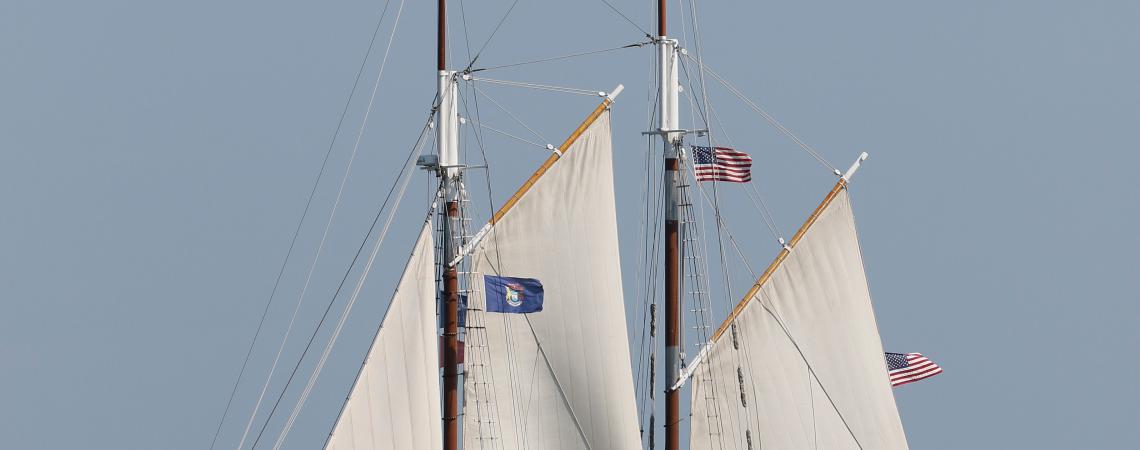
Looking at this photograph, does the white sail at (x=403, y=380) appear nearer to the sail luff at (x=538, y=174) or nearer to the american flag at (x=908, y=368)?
the sail luff at (x=538, y=174)

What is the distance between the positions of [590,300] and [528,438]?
3.92 m

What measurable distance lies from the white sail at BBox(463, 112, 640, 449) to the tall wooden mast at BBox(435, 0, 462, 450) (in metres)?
0.75

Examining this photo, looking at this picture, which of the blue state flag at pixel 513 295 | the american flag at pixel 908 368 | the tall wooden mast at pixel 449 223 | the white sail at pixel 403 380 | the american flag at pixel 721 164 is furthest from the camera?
the american flag at pixel 908 368

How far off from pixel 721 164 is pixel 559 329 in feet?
21.4

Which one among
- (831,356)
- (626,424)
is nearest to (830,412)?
(831,356)

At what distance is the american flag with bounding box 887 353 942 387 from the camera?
8088 cm

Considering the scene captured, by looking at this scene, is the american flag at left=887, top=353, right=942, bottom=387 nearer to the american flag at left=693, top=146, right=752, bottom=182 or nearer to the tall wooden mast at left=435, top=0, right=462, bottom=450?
the american flag at left=693, top=146, right=752, bottom=182

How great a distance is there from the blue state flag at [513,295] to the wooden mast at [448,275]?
1028 millimetres

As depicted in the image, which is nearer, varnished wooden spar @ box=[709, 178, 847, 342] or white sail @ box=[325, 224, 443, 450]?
white sail @ box=[325, 224, 443, 450]

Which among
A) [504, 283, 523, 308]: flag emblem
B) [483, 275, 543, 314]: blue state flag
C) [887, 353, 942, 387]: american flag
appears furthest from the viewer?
[887, 353, 942, 387]: american flag

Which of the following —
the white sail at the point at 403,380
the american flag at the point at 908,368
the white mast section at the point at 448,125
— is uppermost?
the white mast section at the point at 448,125

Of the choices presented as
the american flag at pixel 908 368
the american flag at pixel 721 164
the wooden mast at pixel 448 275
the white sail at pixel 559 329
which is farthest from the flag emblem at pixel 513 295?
the american flag at pixel 908 368

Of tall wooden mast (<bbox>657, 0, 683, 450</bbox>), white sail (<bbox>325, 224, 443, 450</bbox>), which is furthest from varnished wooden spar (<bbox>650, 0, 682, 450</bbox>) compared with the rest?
white sail (<bbox>325, 224, 443, 450</bbox>)

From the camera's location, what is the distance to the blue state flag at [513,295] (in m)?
70.9
